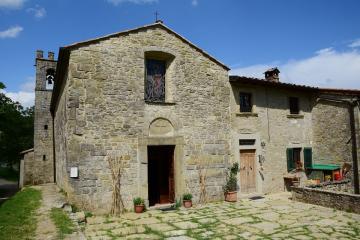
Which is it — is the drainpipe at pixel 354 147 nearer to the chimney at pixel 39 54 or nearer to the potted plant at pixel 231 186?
the potted plant at pixel 231 186

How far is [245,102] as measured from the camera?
13.9 m

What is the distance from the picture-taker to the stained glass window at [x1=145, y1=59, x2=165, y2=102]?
37.6 ft

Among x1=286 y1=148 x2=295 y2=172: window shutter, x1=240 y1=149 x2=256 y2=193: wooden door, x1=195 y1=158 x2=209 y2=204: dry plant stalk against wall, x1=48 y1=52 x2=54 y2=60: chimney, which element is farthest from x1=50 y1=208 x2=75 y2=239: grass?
x1=48 y1=52 x2=54 y2=60: chimney

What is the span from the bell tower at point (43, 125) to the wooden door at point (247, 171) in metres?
13.5

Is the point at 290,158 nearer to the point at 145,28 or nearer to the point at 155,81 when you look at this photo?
the point at 155,81

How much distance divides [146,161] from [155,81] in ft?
10.5

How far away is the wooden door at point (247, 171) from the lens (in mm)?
13344

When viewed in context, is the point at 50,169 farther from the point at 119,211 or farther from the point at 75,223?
the point at 75,223

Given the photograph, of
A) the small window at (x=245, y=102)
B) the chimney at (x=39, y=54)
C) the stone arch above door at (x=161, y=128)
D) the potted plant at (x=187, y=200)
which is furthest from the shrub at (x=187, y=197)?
the chimney at (x=39, y=54)

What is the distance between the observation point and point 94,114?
9.93 meters

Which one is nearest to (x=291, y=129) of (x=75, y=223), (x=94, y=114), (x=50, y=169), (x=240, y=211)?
(x=240, y=211)

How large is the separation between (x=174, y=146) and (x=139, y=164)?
5.61 ft

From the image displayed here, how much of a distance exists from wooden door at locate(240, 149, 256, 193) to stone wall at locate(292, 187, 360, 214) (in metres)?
2.03

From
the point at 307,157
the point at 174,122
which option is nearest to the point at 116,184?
the point at 174,122
